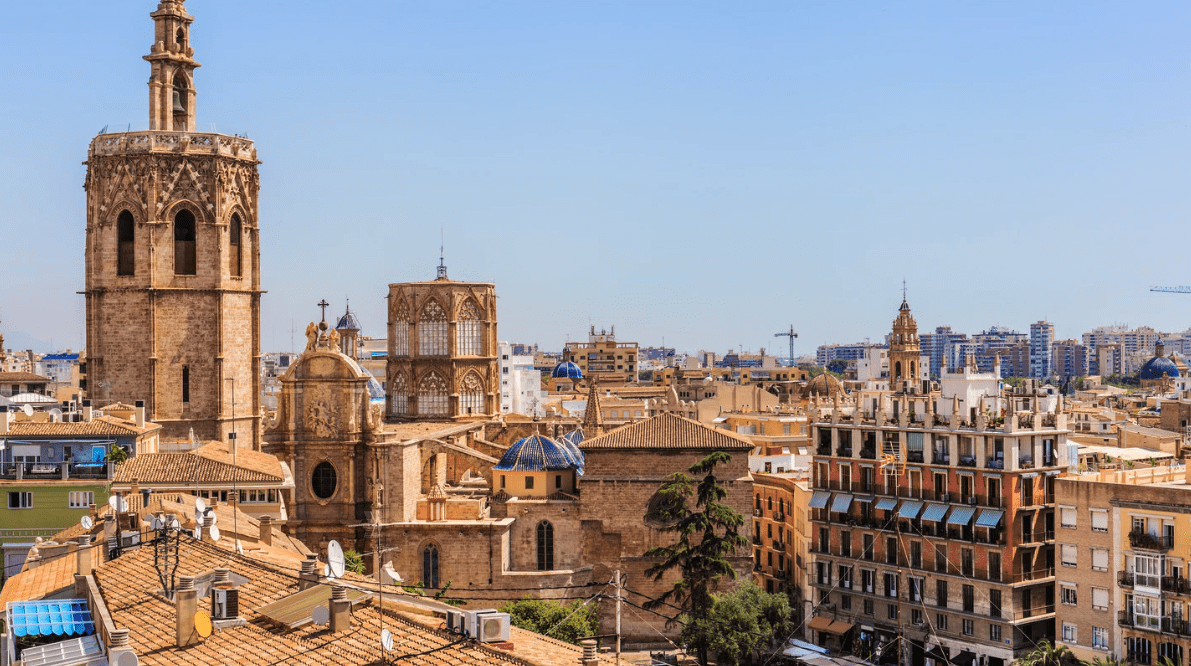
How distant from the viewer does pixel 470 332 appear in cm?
7419

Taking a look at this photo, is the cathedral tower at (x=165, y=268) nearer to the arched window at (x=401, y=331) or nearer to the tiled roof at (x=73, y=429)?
the tiled roof at (x=73, y=429)

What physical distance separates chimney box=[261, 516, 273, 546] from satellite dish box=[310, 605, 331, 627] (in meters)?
17.4

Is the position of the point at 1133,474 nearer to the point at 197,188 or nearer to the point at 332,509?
the point at 332,509

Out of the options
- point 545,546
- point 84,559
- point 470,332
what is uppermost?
point 470,332

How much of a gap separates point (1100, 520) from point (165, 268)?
32.3 metres

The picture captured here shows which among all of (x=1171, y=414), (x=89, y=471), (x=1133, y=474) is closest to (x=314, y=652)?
(x=89, y=471)

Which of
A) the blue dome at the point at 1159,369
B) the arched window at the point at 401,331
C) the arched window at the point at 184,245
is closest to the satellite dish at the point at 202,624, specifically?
the arched window at the point at 184,245

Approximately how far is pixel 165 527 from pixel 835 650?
93.1 feet

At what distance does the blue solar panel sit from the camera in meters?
22.2

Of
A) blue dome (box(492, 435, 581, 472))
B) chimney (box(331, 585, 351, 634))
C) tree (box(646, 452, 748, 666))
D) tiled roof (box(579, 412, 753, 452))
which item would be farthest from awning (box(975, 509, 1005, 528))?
chimney (box(331, 585, 351, 634))

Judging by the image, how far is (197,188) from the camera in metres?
54.3

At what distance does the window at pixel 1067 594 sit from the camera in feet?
140

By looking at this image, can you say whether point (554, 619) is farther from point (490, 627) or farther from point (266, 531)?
point (490, 627)

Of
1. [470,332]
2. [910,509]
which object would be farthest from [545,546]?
[470,332]
